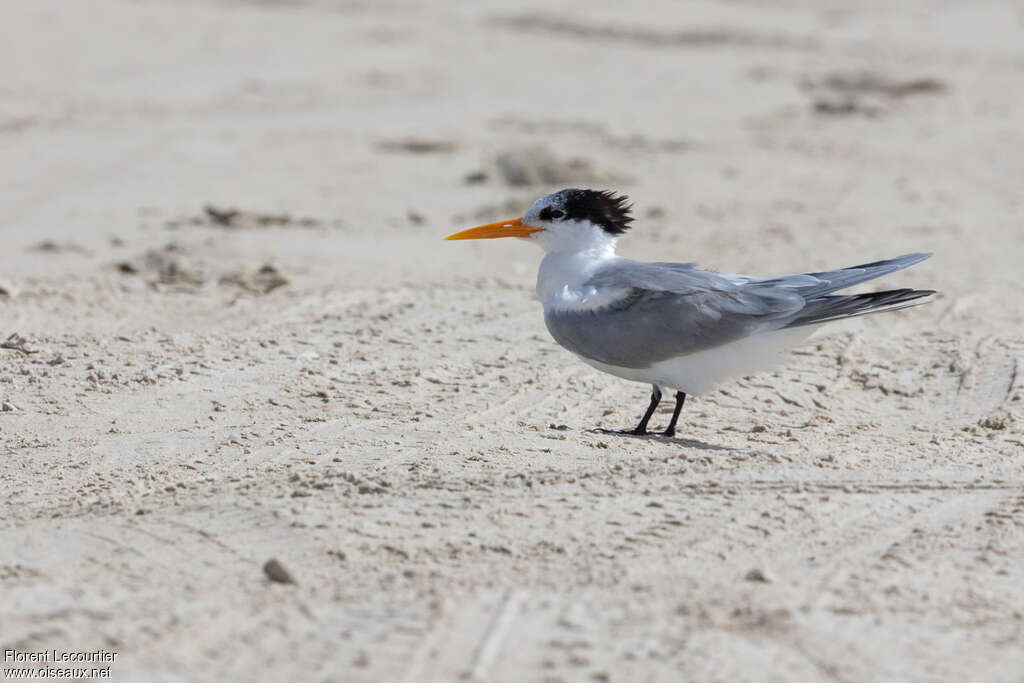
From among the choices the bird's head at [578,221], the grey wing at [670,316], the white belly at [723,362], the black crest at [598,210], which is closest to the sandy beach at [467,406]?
the white belly at [723,362]

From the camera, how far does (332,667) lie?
3582mm

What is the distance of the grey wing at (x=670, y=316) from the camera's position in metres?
5.57

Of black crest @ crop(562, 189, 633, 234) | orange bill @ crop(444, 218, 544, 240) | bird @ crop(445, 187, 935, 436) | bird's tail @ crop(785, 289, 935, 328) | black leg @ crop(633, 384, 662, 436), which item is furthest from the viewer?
orange bill @ crop(444, 218, 544, 240)

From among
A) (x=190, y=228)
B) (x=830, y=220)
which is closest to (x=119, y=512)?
(x=190, y=228)

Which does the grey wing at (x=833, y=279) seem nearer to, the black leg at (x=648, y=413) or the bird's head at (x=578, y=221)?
the black leg at (x=648, y=413)

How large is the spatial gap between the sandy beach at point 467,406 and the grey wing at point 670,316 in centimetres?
Answer: 37

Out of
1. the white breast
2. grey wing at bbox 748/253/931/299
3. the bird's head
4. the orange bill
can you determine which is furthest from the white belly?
the orange bill

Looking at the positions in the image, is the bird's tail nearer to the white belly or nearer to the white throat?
the white belly

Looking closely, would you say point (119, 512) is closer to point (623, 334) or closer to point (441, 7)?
point (623, 334)

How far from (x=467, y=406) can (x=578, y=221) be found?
101 centimetres

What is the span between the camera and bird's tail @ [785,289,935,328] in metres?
5.46

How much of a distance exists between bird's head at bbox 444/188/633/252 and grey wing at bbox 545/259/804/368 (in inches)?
20.7

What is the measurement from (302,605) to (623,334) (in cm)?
217

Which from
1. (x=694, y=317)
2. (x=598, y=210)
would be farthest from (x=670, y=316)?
(x=598, y=210)
